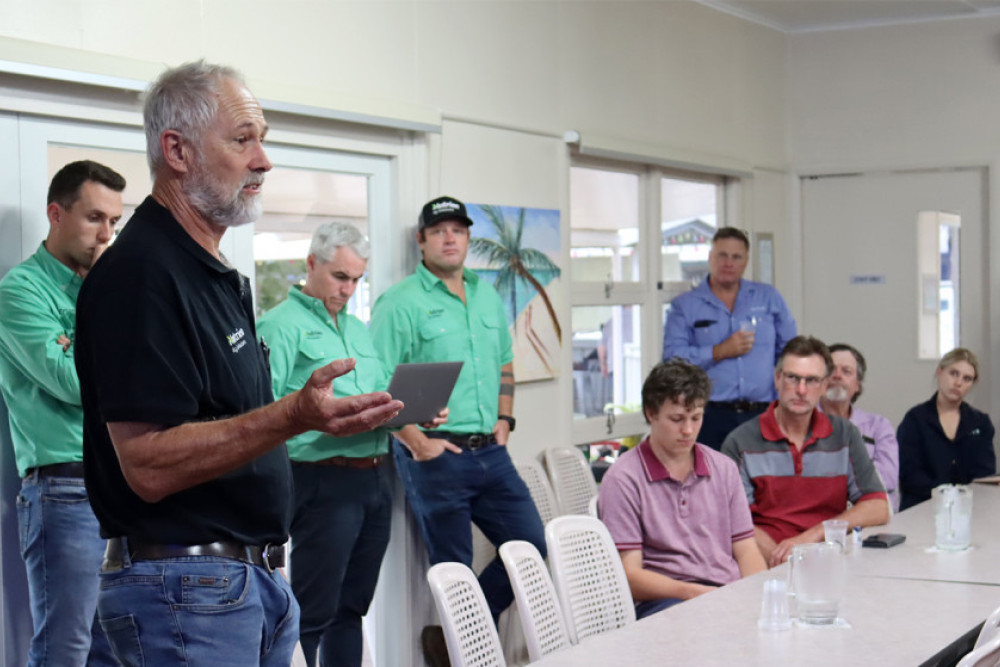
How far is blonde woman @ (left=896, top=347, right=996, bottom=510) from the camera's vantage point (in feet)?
17.0

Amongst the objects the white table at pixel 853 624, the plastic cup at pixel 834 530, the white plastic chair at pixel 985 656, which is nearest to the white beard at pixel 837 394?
the white table at pixel 853 624

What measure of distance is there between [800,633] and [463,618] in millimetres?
717

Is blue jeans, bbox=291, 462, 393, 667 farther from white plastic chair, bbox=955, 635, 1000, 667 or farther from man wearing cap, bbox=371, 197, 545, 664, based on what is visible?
white plastic chair, bbox=955, 635, 1000, 667

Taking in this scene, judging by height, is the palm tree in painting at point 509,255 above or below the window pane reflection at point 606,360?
above

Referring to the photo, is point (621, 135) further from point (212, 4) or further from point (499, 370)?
point (212, 4)

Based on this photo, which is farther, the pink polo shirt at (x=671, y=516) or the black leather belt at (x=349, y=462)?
the black leather belt at (x=349, y=462)

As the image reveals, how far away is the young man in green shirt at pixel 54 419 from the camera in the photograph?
10.4 feet

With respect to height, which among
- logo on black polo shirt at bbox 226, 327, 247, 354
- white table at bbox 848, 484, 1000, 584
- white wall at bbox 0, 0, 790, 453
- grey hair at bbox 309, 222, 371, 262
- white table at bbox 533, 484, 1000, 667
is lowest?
white table at bbox 848, 484, 1000, 584

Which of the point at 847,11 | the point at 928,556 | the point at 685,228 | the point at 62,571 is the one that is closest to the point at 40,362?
the point at 62,571

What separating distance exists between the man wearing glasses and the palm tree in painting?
5.09ft

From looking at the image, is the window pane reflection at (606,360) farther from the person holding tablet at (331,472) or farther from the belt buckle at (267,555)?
the belt buckle at (267,555)

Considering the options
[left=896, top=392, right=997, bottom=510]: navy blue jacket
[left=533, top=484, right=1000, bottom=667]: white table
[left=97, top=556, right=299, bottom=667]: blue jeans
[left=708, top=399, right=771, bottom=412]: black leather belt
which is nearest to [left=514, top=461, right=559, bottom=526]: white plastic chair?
[left=708, top=399, right=771, bottom=412]: black leather belt

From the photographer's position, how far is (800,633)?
253 cm

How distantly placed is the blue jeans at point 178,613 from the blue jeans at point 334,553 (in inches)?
80.4
